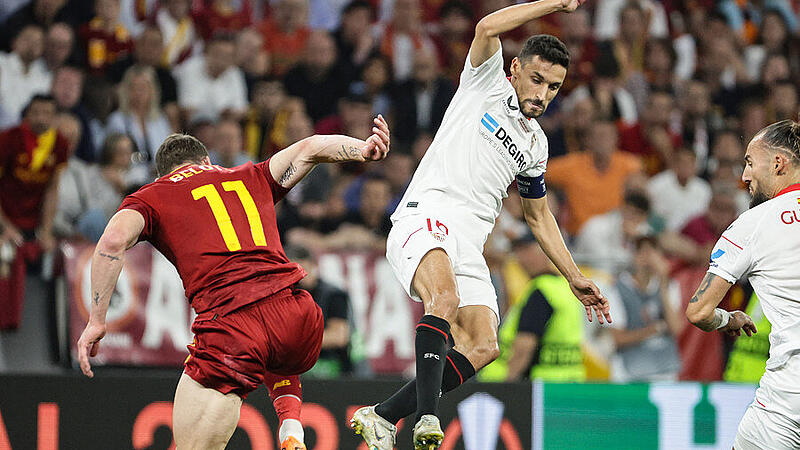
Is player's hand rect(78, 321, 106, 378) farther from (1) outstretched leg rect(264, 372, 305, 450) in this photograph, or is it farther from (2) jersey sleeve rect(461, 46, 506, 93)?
(2) jersey sleeve rect(461, 46, 506, 93)

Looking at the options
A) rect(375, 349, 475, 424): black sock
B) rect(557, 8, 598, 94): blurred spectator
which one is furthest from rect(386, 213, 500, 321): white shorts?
rect(557, 8, 598, 94): blurred spectator

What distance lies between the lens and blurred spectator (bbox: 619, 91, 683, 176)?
13.2m

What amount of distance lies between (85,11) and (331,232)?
4.34m

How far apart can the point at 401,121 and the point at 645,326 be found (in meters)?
3.85

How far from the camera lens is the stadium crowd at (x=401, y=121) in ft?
34.8

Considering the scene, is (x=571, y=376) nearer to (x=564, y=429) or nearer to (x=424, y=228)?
(x=564, y=429)

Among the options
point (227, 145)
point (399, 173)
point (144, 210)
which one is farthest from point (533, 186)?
point (227, 145)

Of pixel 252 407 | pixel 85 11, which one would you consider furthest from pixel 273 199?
pixel 85 11

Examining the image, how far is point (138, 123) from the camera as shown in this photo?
37.6 ft

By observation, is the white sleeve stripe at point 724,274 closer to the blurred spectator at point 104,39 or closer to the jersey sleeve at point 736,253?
the jersey sleeve at point 736,253

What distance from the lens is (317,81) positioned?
41.8ft

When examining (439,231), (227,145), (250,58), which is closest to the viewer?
(439,231)

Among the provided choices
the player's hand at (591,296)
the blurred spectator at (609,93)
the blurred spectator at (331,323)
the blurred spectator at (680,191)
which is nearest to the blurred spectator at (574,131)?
the blurred spectator at (609,93)

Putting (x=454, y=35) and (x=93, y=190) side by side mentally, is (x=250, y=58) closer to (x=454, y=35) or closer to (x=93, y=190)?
(x=454, y=35)
